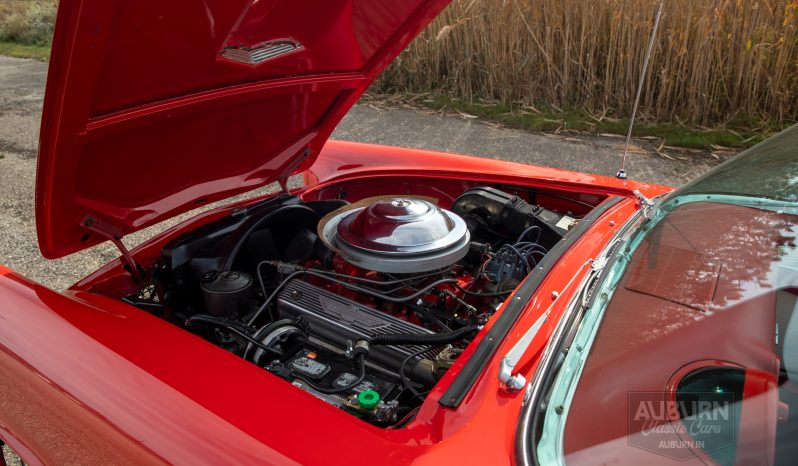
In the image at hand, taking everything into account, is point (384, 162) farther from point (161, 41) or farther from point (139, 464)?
point (139, 464)

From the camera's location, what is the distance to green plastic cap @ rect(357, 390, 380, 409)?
3.96 ft

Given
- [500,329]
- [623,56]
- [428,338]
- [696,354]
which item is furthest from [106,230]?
[623,56]

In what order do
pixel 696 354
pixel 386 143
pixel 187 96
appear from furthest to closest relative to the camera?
pixel 386 143
pixel 187 96
pixel 696 354

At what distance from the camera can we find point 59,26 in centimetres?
105

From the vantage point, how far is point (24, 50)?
34.7 feet

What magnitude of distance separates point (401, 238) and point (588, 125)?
4.53m

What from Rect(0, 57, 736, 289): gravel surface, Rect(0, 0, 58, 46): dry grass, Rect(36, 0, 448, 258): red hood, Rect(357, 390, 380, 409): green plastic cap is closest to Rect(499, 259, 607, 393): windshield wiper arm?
Rect(357, 390, 380, 409): green plastic cap

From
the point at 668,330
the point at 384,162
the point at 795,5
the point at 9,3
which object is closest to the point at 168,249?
the point at 384,162

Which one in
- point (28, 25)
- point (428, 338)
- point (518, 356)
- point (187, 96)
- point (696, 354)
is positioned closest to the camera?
point (696, 354)

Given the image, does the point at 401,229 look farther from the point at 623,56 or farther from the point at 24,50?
the point at 24,50

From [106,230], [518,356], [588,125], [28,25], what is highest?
[28,25]

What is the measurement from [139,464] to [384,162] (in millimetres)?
1726

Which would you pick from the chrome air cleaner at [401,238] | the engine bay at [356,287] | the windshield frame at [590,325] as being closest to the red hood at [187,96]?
the engine bay at [356,287]

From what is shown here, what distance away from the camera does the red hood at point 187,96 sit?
3.87 ft
